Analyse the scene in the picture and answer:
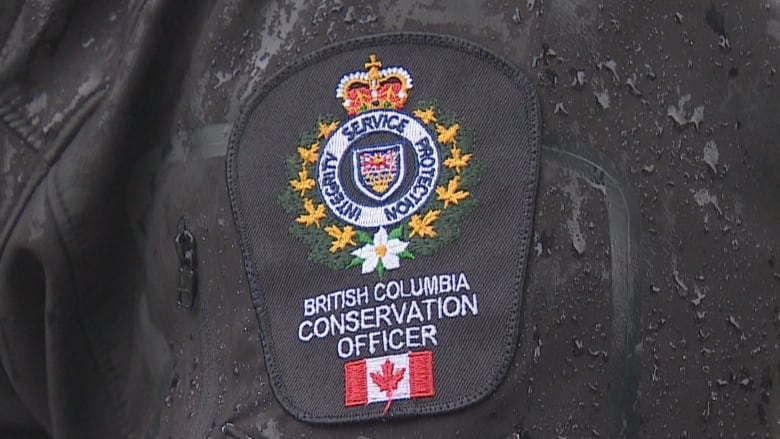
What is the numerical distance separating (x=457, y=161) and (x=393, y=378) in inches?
7.7

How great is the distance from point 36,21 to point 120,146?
0.20 meters

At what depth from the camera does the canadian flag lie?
5.94 feet

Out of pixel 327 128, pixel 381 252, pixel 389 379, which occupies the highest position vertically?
pixel 327 128

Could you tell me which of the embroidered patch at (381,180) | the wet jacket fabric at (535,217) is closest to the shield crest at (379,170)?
the embroidered patch at (381,180)

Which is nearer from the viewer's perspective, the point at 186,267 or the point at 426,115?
the point at 426,115

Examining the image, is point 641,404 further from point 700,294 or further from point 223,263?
point 223,263

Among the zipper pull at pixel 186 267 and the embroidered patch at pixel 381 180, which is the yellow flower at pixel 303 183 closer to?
the embroidered patch at pixel 381 180

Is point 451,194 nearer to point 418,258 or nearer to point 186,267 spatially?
point 418,258

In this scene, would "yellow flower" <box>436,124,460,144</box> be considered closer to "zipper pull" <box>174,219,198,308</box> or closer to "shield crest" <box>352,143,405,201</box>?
"shield crest" <box>352,143,405,201</box>

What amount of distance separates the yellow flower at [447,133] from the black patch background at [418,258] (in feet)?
0.04

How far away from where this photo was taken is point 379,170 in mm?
1856

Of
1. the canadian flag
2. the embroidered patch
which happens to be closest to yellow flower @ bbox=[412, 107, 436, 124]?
the embroidered patch

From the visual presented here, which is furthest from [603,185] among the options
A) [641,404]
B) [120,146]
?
Answer: [120,146]

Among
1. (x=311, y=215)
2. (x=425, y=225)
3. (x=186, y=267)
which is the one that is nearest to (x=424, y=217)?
(x=425, y=225)
